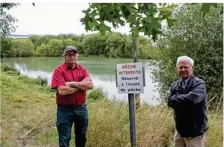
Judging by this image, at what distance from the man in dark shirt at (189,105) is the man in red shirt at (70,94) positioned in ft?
3.28

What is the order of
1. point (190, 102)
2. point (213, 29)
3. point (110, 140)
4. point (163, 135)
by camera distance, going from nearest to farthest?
point (190, 102) < point (110, 140) < point (163, 135) < point (213, 29)

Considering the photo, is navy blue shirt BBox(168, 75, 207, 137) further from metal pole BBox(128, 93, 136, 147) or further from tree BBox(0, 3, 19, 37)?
tree BBox(0, 3, 19, 37)

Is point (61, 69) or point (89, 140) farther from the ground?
point (61, 69)

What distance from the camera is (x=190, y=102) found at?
3.11 meters

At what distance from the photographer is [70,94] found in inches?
145

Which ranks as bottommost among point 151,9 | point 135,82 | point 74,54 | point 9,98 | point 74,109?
point 9,98

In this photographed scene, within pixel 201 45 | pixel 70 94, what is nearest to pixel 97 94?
pixel 201 45

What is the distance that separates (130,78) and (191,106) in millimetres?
744

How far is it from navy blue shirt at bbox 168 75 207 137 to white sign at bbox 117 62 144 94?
1.48 ft

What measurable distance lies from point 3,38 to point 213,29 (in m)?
6.55

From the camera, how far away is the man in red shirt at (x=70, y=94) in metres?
3.68

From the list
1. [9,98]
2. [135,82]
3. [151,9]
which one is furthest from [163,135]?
[9,98]

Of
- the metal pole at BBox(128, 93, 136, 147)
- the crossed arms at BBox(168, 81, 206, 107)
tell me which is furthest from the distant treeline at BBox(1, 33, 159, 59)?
the crossed arms at BBox(168, 81, 206, 107)

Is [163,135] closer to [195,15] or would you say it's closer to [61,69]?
A: [61,69]
